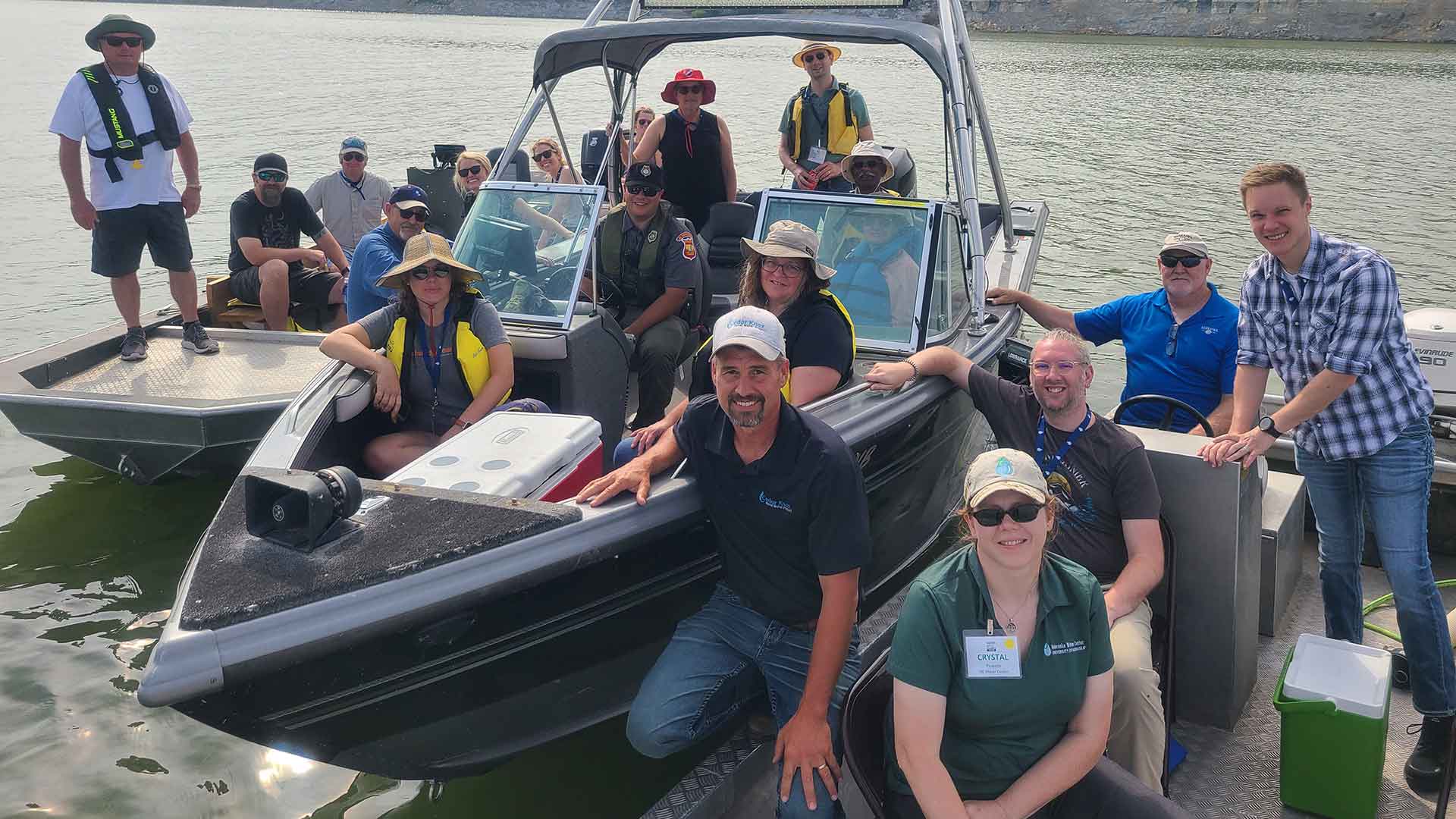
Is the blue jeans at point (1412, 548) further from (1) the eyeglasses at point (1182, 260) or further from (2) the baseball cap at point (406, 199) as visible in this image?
(2) the baseball cap at point (406, 199)

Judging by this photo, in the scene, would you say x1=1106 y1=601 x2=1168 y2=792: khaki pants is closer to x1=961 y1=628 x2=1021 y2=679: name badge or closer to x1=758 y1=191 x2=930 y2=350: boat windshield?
x1=961 y1=628 x2=1021 y2=679: name badge

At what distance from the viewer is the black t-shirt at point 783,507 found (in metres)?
2.86

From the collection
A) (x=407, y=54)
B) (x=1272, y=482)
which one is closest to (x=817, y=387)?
(x=1272, y=482)

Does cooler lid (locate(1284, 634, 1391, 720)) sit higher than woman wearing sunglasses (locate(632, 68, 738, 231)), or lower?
lower

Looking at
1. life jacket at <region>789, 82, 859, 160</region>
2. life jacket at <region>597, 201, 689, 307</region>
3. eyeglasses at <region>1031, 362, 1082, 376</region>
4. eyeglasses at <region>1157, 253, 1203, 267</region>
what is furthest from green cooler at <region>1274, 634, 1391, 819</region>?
life jacket at <region>789, 82, 859, 160</region>

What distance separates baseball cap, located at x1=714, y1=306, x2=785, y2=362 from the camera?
9.30ft

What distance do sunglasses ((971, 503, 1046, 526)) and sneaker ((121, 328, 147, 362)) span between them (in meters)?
5.05

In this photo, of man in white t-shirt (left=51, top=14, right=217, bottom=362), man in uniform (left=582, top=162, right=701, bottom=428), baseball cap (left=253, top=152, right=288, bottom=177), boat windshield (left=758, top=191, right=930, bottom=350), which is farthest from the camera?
baseball cap (left=253, top=152, right=288, bottom=177)

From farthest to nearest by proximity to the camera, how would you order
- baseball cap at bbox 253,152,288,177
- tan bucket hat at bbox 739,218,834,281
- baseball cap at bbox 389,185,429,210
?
baseball cap at bbox 253,152,288,177, baseball cap at bbox 389,185,429,210, tan bucket hat at bbox 739,218,834,281

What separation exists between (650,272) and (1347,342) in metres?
2.83

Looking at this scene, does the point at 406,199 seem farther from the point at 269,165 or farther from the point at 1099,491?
the point at 1099,491

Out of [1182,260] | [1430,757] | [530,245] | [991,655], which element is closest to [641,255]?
[530,245]

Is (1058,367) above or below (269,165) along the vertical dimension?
below

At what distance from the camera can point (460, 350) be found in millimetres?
3977
